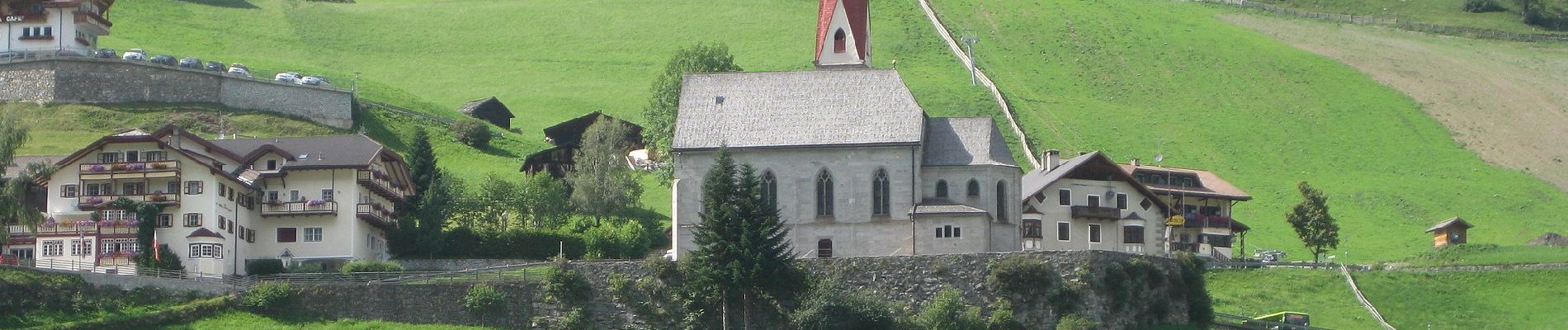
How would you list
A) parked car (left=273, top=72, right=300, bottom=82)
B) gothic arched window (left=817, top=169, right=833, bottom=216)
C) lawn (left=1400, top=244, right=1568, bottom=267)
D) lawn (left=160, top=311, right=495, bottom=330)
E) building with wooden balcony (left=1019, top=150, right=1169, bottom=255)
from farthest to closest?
parked car (left=273, top=72, right=300, bottom=82)
building with wooden balcony (left=1019, top=150, right=1169, bottom=255)
lawn (left=1400, top=244, right=1568, bottom=267)
gothic arched window (left=817, top=169, right=833, bottom=216)
lawn (left=160, top=311, right=495, bottom=330)

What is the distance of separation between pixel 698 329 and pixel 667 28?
92.0 m

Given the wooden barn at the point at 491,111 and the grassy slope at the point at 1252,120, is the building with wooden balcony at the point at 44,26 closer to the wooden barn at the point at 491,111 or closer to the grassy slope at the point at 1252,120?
the wooden barn at the point at 491,111

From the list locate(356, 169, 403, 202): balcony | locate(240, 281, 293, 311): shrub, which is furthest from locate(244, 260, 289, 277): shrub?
locate(240, 281, 293, 311): shrub

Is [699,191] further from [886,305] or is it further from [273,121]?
[273,121]

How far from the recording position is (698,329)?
3093 inches

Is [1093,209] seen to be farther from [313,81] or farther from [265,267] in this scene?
[313,81]

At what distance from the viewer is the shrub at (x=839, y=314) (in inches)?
3029

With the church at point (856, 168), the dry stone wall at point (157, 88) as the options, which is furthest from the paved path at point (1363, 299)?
the dry stone wall at point (157, 88)

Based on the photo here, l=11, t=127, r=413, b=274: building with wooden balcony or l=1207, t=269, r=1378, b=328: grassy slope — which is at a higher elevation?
l=11, t=127, r=413, b=274: building with wooden balcony

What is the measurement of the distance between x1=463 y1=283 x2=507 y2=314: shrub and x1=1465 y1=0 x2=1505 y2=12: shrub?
450ft

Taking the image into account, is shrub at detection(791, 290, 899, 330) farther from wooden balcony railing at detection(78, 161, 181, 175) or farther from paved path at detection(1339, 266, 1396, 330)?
wooden balcony railing at detection(78, 161, 181, 175)

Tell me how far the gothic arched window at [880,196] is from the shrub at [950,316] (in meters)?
10.3

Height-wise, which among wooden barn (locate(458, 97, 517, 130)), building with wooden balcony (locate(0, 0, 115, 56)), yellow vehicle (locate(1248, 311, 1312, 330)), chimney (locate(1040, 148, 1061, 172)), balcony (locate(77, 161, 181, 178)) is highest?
building with wooden balcony (locate(0, 0, 115, 56))

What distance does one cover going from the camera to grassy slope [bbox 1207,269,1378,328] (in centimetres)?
8850
